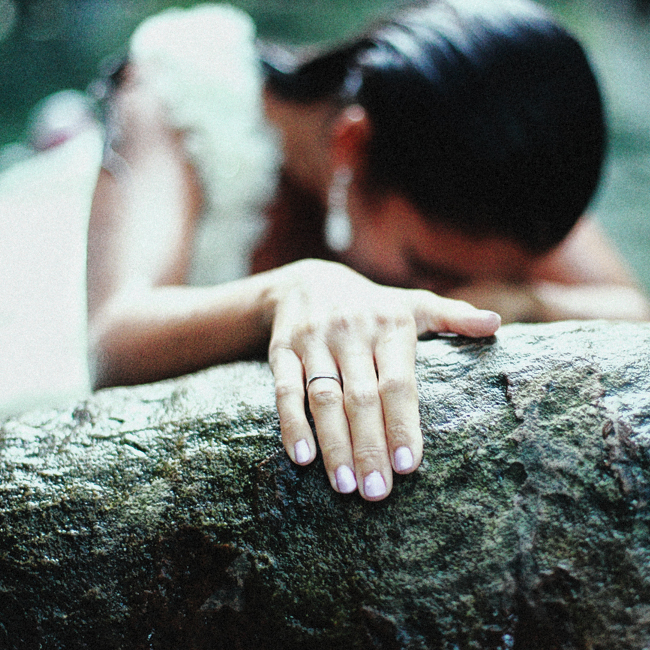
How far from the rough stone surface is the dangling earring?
0.89 metres

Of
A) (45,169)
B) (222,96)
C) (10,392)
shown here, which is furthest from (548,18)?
(45,169)

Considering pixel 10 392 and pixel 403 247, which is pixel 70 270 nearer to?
pixel 10 392

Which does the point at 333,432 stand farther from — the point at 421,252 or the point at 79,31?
the point at 79,31

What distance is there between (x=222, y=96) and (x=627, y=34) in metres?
7.03

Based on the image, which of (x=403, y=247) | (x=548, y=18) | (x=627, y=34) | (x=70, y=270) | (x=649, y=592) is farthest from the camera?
(x=627, y=34)

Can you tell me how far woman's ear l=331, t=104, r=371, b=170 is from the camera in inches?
61.3

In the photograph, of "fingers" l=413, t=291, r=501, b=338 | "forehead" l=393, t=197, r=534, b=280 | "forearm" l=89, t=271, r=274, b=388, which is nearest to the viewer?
"fingers" l=413, t=291, r=501, b=338

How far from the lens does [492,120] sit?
1310 millimetres

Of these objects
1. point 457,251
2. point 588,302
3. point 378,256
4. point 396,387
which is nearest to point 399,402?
point 396,387

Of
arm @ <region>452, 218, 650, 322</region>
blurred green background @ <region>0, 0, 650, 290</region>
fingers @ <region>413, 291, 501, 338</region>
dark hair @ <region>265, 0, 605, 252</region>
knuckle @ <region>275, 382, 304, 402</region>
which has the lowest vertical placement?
knuckle @ <region>275, 382, 304, 402</region>

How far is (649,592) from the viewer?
69 cm

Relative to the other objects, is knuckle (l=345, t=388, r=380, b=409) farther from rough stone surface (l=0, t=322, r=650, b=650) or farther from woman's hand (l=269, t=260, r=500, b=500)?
rough stone surface (l=0, t=322, r=650, b=650)

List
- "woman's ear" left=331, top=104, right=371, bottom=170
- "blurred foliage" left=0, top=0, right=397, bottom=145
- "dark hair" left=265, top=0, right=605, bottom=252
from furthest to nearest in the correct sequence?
1. "blurred foliage" left=0, top=0, right=397, bottom=145
2. "woman's ear" left=331, top=104, right=371, bottom=170
3. "dark hair" left=265, top=0, right=605, bottom=252

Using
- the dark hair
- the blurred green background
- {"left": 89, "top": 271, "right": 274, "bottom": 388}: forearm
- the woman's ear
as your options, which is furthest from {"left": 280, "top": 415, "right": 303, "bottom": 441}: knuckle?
the blurred green background
